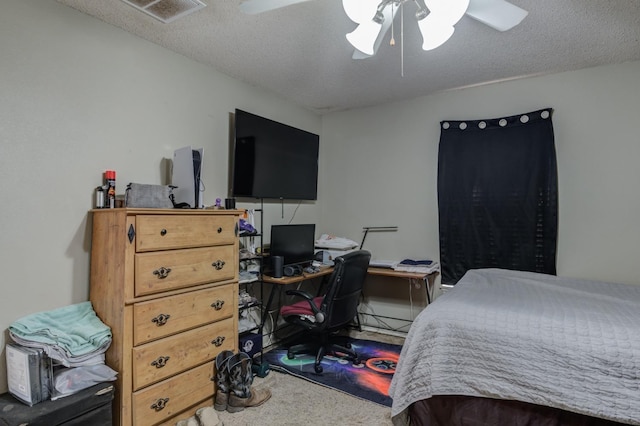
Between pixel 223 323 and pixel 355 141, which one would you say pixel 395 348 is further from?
pixel 355 141

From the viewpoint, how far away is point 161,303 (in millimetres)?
1998

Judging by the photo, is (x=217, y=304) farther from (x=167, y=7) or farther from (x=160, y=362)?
(x=167, y=7)

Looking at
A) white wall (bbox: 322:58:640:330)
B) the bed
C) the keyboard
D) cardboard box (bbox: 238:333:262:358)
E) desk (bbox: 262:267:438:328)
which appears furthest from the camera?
the keyboard

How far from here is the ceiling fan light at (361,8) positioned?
1.55 meters

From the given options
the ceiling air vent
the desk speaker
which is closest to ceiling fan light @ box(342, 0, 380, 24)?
the ceiling air vent

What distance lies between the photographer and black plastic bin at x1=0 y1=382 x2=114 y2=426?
151cm

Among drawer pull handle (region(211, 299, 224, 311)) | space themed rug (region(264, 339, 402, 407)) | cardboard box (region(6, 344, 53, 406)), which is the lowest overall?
space themed rug (region(264, 339, 402, 407))

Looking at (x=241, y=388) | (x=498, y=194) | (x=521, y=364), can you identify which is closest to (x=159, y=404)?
(x=241, y=388)

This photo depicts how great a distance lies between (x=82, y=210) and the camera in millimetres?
2061

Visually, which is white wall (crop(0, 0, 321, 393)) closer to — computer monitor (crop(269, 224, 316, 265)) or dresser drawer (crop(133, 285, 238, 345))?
dresser drawer (crop(133, 285, 238, 345))

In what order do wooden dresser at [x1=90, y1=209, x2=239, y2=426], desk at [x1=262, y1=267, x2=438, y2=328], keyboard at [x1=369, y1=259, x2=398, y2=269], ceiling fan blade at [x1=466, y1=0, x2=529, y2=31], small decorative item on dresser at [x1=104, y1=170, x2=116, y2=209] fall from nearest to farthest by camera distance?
1. ceiling fan blade at [x1=466, y1=0, x2=529, y2=31]
2. wooden dresser at [x1=90, y1=209, x2=239, y2=426]
3. small decorative item on dresser at [x1=104, y1=170, x2=116, y2=209]
4. desk at [x1=262, y1=267, x2=438, y2=328]
5. keyboard at [x1=369, y1=259, x2=398, y2=269]

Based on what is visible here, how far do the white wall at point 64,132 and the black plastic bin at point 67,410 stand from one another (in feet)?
0.90

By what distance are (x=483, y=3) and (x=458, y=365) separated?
1680mm

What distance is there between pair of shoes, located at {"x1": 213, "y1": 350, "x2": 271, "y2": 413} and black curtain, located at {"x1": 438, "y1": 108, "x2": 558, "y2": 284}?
207cm
